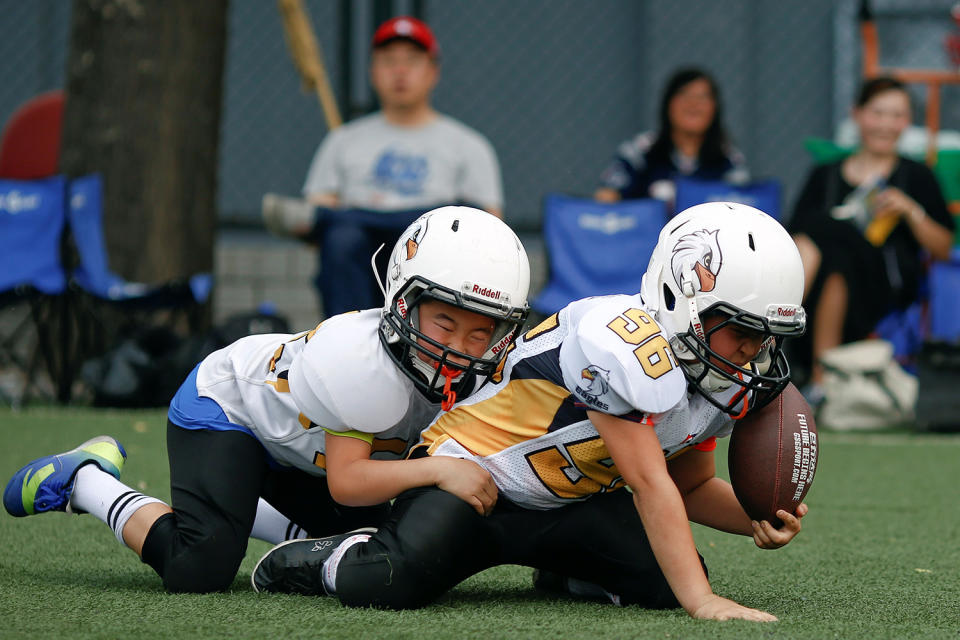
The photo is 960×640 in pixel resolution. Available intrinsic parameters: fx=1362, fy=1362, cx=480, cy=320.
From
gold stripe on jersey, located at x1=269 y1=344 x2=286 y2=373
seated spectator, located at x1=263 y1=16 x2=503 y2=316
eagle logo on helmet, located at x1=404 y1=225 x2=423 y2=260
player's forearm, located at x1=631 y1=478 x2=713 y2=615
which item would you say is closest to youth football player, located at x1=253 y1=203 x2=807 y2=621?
player's forearm, located at x1=631 y1=478 x2=713 y2=615

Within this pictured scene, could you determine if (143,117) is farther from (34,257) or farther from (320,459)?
(320,459)

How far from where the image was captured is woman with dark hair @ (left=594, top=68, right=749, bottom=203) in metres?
6.23

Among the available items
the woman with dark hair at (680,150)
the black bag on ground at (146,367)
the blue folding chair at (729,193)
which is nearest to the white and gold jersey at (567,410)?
the black bag on ground at (146,367)

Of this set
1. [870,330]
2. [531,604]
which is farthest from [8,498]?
[870,330]

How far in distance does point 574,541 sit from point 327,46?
21.4ft

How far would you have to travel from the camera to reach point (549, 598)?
8.89 feet

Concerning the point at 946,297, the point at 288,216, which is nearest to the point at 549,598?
the point at 288,216

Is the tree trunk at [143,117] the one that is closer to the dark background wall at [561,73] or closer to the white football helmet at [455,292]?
the dark background wall at [561,73]

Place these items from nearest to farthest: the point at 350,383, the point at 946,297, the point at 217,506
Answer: the point at 350,383 → the point at 217,506 → the point at 946,297

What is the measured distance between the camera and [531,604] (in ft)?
8.57

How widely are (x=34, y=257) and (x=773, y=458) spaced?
14.1ft

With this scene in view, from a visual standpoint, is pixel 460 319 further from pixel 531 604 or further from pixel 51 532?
pixel 51 532

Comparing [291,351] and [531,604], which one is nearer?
[531,604]

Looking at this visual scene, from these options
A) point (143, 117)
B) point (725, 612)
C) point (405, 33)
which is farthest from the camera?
point (143, 117)
